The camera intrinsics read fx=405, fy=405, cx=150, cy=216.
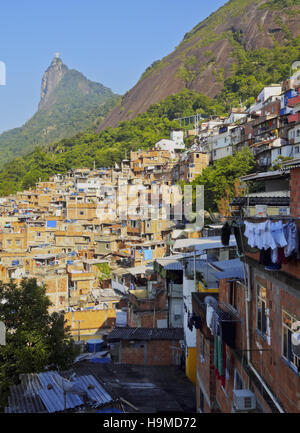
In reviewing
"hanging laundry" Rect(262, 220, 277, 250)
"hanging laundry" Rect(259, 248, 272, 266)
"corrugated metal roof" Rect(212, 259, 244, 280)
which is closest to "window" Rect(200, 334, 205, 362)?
"corrugated metal roof" Rect(212, 259, 244, 280)

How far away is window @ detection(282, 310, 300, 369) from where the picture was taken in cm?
544

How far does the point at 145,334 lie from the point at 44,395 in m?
8.00

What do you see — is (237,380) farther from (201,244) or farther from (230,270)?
(201,244)

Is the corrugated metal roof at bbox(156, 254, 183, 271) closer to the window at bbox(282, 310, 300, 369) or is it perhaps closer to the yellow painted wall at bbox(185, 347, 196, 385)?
the yellow painted wall at bbox(185, 347, 196, 385)

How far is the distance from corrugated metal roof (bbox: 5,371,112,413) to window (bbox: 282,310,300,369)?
5019mm

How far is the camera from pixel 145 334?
55.2ft

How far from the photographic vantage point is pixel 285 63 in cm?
8500

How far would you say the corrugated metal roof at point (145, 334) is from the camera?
54.1ft

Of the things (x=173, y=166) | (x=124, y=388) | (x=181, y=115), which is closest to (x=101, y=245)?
(x=173, y=166)

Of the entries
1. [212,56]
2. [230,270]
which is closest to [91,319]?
[230,270]

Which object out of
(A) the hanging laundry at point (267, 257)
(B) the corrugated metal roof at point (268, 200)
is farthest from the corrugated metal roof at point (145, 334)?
(A) the hanging laundry at point (267, 257)

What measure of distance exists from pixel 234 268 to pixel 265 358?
231cm

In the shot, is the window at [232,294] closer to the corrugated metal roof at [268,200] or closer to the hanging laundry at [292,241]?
the corrugated metal roof at [268,200]

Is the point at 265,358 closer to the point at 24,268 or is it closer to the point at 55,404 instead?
the point at 55,404
